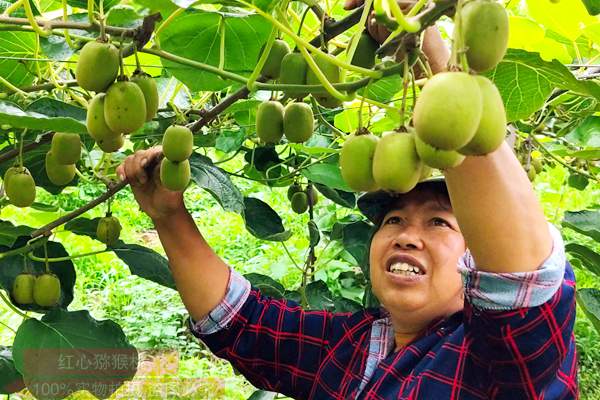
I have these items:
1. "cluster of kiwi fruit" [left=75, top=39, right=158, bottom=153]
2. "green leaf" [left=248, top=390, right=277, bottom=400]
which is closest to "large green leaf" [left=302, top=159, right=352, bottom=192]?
"green leaf" [left=248, top=390, right=277, bottom=400]

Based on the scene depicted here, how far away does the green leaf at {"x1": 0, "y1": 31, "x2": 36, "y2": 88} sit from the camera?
1.21 meters

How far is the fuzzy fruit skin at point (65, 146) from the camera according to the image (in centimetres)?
118

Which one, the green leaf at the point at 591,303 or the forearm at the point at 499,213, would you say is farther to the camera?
the green leaf at the point at 591,303

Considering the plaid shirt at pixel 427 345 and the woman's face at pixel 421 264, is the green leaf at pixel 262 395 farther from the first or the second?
the woman's face at pixel 421 264

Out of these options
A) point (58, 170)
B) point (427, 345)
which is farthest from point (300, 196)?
point (58, 170)

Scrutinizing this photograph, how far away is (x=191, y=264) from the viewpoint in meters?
1.65

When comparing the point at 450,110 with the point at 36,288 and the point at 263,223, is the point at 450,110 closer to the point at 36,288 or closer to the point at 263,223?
the point at 36,288

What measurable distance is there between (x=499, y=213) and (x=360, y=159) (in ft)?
1.09

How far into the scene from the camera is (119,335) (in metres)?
1.63

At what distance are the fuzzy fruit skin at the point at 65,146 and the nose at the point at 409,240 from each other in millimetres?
646

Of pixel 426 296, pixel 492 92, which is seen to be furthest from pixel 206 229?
pixel 492 92

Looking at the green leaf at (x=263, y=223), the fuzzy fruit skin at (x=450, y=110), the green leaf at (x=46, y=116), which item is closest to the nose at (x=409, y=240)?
the green leaf at (x=263, y=223)

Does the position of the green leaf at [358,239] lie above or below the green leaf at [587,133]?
below

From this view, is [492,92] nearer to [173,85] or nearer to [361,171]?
[361,171]
